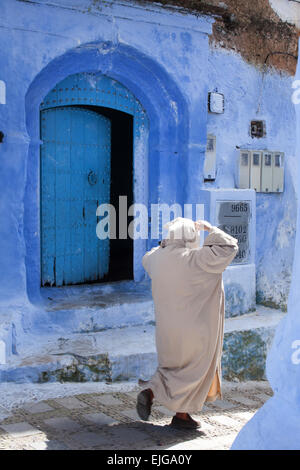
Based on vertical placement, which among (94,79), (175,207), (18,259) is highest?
(94,79)

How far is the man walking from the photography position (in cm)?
394

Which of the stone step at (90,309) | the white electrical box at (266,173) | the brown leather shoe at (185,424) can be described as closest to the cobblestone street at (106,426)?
the brown leather shoe at (185,424)

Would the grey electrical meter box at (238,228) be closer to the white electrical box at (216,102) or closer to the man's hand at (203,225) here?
the white electrical box at (216,102)

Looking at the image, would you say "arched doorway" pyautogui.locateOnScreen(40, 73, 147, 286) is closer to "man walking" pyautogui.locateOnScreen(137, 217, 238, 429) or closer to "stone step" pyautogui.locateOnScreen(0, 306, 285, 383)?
"stone step" pyautogui.locateOnScreen(0, 306, 285, 383)

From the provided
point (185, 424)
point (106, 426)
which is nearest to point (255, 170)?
point (185, 424)

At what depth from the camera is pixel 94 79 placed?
6270 mm

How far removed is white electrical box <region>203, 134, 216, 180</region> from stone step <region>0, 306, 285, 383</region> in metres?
1.69

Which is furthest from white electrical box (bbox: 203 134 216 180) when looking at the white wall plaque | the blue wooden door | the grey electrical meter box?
the white wall plaque
